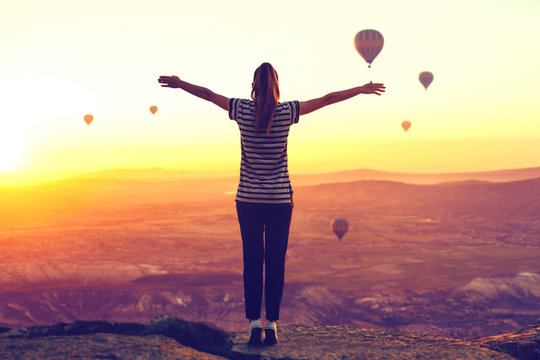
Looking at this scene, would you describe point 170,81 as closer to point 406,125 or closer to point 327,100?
point 327,100

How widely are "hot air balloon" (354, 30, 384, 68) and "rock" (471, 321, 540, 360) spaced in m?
39.4

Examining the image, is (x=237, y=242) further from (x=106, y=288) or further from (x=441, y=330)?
(x=441, y=330)

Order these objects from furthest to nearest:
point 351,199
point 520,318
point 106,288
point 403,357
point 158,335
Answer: point 351,199, point 106,288, point 520,318, point 158,335, point 403,357

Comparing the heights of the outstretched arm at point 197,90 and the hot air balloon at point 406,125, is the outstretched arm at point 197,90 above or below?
below

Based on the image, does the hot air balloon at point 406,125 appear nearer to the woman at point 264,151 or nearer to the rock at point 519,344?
the rock at point 519,344

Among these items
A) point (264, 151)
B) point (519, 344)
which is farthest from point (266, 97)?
point (519, 344)

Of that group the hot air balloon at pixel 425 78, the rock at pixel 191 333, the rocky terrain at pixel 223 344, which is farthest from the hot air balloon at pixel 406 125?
the rock at pixel 191 333

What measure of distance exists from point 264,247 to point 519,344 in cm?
188

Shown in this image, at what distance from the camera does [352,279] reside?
4906 cm

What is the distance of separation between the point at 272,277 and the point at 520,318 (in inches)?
1497

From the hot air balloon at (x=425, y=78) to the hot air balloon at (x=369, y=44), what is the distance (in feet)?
50.7

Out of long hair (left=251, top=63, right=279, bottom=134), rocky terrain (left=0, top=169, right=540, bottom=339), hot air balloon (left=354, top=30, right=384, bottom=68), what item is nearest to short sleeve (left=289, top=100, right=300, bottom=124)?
long hair (left=251, top=63, right=279, bottom=134)

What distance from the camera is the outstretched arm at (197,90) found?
3.35 metres

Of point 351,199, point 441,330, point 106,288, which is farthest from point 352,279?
point 351,199
